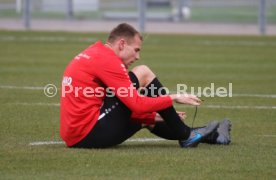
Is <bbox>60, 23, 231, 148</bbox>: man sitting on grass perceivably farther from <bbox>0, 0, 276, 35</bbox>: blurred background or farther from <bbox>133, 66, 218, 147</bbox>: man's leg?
<bbox>0, 0, 276, 35</bbox>: blurred background

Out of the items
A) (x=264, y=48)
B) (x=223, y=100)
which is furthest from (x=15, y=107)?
(x=264, y=48)

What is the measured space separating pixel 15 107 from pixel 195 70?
676 centimetres

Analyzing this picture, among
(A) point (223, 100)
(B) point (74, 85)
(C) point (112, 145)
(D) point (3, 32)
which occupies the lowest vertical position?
(D) point (3, 32)

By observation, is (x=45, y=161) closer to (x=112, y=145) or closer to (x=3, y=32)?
(x=112, y=145)

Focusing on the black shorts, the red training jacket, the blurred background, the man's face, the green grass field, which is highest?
the man's face

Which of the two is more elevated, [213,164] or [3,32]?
[213,164]

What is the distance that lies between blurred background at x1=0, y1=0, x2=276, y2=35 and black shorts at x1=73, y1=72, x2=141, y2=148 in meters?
22.1

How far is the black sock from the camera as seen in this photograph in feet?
29.1

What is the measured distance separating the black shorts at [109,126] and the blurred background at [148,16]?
2210cm

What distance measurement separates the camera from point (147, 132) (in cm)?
1076

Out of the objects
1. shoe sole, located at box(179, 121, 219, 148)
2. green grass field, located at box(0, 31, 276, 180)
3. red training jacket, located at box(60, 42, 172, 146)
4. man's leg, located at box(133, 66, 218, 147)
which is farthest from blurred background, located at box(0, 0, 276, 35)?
red training jacket, located at box(60, 42, 172, 146)

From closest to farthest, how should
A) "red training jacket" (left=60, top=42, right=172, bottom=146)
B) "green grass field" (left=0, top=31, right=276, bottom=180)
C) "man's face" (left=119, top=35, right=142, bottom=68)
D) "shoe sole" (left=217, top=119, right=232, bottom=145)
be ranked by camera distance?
"green grass field" (left=0, top=31, right=276, bottom=180) < "red training jacket" (left=60, top=42, right=172, bottom=146) < "man's face" (left=119, top=35, right=142, bottom=68) < "shoe sole" (left=217, top=119, right=232, bottom=145)

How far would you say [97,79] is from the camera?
8.84 metres

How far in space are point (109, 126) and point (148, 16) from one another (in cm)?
2850
